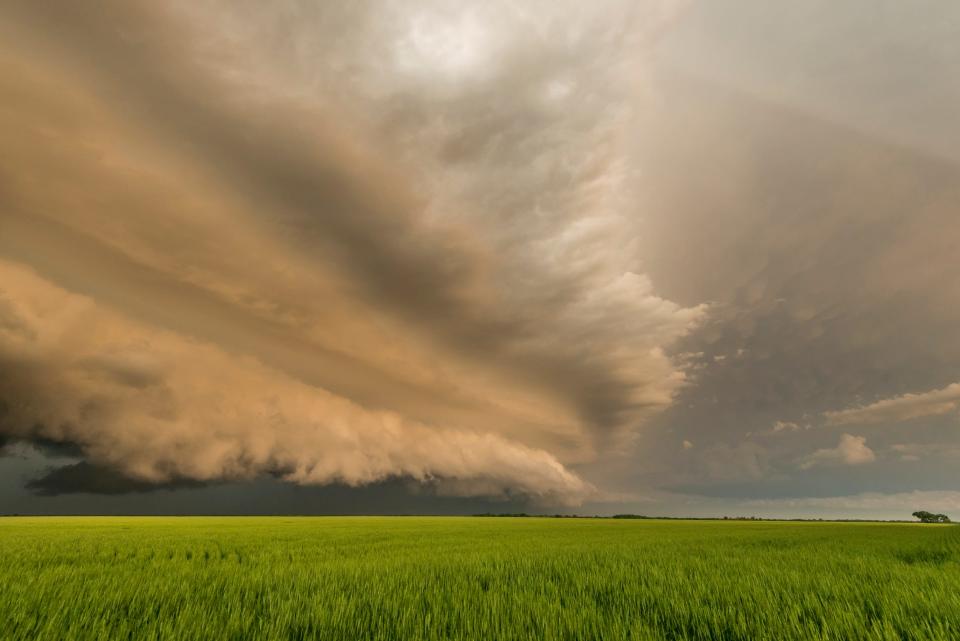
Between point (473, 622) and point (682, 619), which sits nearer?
point (473, 622)

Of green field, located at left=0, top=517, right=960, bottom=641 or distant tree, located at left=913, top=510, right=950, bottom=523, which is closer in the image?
green field, located at left=0, top=517, right=960, bottom=641

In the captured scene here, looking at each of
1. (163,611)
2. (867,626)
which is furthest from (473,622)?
(867,626)

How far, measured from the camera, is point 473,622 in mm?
4629

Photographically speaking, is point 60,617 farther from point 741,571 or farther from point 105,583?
point 741,571

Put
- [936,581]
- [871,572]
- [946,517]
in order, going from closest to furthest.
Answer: [936,581] → [871,572] → [946,517]

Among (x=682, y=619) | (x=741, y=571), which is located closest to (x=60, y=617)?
(x=682, y=619)

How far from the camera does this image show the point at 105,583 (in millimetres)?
7059

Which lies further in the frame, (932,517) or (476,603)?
(932,517)

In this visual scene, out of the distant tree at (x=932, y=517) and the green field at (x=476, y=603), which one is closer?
the green field at (x=476, y=603)

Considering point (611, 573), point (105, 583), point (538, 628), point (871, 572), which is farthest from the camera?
point (871, 572)

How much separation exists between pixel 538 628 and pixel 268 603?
11.4 ft

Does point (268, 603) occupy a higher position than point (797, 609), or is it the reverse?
point (797, 609)

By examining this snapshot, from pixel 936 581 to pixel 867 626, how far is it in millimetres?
4621

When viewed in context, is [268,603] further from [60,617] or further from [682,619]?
[682,619]
